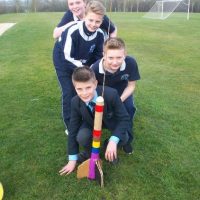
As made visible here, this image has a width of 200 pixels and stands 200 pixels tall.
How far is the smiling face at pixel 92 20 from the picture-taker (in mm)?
3553

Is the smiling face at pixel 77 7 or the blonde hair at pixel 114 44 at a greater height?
the smiling face at pixel 77 7

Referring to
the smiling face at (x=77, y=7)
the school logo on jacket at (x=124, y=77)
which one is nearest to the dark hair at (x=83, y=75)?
the school logo on jacket at (x=124, y=77)

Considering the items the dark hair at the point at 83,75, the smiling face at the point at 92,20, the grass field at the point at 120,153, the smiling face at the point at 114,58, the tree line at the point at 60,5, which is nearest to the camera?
the dark hair at the point at 83,75

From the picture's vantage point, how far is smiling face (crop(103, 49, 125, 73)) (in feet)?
11.0

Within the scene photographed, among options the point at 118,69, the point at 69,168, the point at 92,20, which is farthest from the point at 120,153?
the point at 92,20

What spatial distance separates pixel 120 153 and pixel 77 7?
1584mm

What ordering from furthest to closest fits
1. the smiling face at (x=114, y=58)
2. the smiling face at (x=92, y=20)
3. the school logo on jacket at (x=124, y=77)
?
the school logo on jacket at (x=124, y=77), the smiling face at (x=92, y=20), the smiling face at (x=114, y=58)

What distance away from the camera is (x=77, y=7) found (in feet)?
12.9

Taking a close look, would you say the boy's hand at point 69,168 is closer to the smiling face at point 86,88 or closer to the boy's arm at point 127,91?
the smiling face at point 86,88

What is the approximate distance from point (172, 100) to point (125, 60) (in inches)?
89.8

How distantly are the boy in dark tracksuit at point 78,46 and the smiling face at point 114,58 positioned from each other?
401mm

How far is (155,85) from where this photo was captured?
262 inches

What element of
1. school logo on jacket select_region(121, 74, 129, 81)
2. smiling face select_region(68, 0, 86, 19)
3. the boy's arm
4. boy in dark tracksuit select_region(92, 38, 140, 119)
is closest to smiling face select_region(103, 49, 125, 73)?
boy in dark tracksuit select_region(92, 38, 140, 119)

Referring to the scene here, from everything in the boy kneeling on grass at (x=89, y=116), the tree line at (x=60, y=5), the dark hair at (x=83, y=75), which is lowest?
the tree line at (x=60, y=5)
